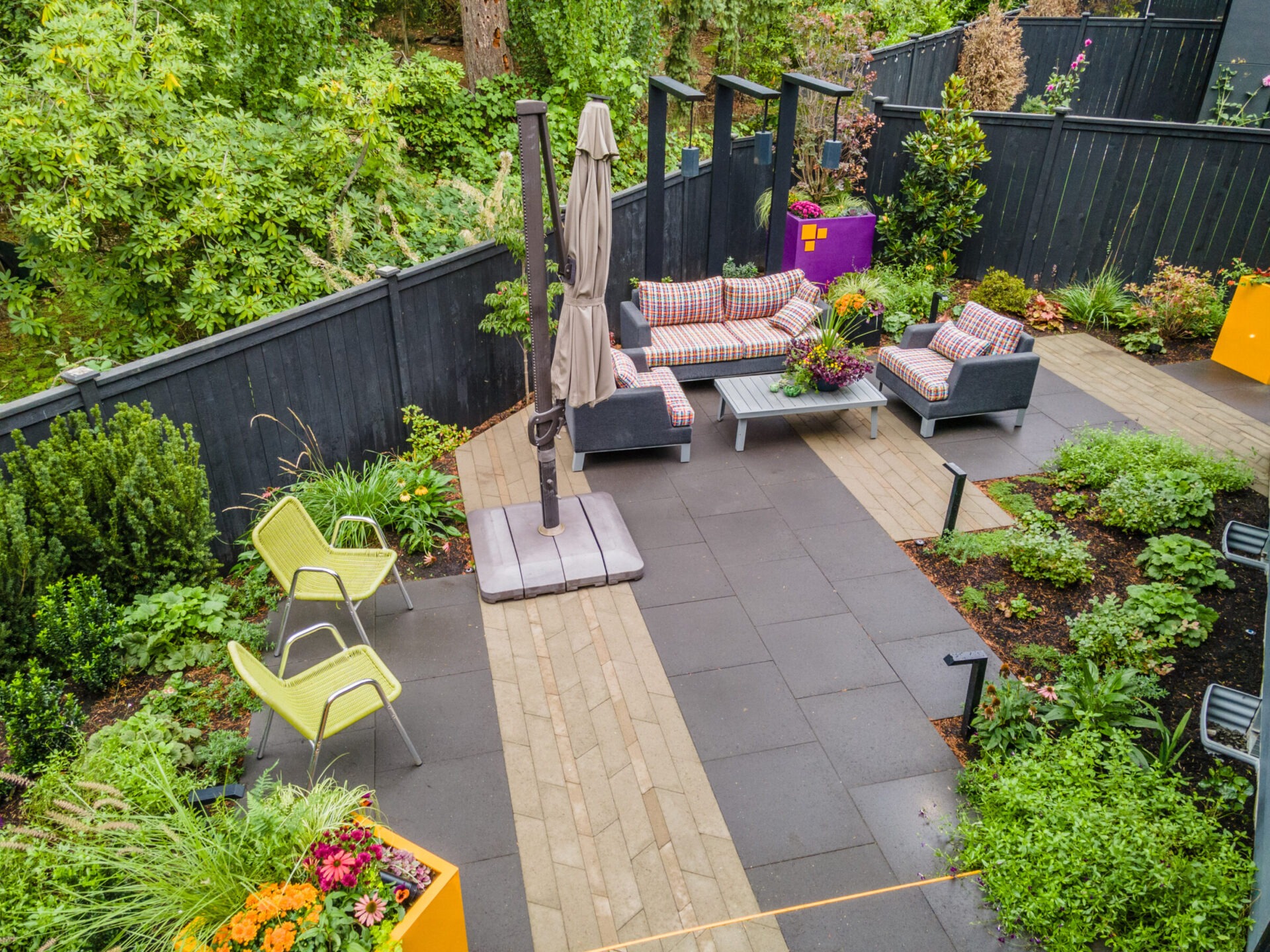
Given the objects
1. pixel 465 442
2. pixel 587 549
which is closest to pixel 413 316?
pixel 465 442

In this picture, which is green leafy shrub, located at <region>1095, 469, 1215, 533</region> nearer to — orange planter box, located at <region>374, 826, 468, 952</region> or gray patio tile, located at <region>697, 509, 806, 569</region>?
gray patio tile, located at <region>697, 509, 806, 569</region>

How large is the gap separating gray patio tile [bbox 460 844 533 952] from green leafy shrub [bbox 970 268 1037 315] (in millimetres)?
8249

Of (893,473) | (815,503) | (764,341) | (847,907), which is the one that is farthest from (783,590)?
(764,341)

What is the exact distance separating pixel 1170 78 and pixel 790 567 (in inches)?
577

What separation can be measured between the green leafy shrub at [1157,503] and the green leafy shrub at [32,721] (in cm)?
661

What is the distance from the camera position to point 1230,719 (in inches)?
163

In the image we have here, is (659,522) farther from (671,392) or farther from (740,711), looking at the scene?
(740,711)

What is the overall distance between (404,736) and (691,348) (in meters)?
5.05

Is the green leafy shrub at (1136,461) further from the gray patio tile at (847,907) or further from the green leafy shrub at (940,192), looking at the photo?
the gray patio tile at (847,907)

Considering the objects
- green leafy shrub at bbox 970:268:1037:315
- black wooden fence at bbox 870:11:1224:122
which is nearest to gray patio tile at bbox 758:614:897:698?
green leafy shrub at bbox 970:268:1037:315

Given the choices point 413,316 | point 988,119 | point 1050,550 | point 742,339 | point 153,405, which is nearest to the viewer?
point 153,405

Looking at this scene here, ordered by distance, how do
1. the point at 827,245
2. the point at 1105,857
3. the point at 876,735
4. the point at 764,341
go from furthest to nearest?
the point at 827,245, the point at 764,341, the point at 876,735, the point at 1105,857

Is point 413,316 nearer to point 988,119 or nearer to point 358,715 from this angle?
point 358,715

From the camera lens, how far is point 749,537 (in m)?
6.27
